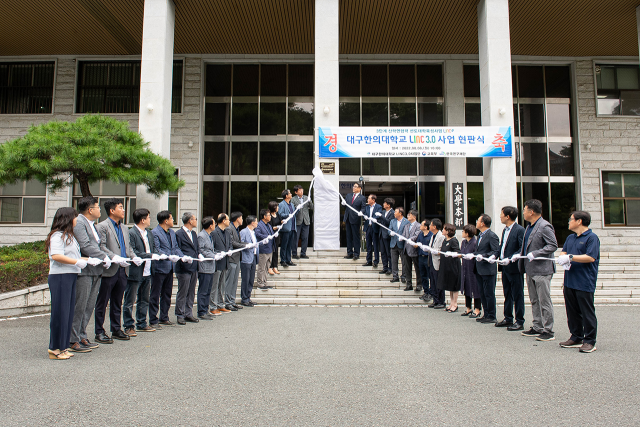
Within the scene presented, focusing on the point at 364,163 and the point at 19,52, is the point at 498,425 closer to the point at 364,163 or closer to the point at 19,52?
the point at 364,163

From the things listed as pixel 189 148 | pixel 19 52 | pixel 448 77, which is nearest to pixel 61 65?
pixel 19 52

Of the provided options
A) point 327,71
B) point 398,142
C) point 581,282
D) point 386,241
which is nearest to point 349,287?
point 386,241

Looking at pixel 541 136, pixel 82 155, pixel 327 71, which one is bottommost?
pixel 82 155

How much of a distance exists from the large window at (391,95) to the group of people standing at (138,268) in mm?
8251

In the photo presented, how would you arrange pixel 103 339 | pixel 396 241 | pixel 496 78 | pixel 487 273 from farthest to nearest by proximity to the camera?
1. pixel 496 78
2. pixel 396 241
3. pixel 487 273
4. pixel 103 339

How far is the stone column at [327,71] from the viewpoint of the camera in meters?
12.5

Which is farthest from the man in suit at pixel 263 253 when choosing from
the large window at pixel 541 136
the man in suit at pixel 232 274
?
the large window at pixel 541 136

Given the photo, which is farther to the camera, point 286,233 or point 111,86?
point 111,86

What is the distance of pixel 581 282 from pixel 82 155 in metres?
9.68

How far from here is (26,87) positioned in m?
17.1

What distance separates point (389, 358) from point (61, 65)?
59.2ft

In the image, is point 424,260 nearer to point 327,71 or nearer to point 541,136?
point 327,71

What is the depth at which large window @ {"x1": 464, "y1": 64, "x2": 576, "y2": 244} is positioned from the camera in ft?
54.6

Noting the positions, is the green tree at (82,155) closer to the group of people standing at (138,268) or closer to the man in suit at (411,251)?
the group of people standing at (138,268)
